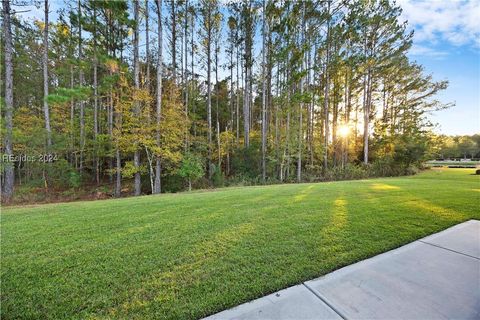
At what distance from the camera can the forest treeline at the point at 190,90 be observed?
9.22 meters

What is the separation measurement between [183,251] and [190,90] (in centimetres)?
1469

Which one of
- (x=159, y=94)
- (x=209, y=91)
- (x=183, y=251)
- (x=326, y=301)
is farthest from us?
(x=209, y=91)

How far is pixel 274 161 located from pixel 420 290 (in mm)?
10608

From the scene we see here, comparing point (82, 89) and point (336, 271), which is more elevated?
point (82, 89)

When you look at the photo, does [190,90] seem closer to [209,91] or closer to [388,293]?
[209,91]

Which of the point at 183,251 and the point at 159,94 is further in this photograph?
the point at 159,94

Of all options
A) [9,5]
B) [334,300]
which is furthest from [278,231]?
[9,5]

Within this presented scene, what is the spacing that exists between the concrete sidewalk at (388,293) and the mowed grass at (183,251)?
0.11 metres

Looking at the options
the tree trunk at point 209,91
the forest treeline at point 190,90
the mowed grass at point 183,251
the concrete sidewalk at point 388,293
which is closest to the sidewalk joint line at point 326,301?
the concrete sidewalk at point 388,293

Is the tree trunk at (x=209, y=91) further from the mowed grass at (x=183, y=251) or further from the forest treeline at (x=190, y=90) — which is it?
the mowed grass at (x=183, y=251)

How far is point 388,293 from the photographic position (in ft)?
5.05

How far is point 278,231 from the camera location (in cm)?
268

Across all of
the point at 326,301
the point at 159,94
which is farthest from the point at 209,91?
the point at 326,301

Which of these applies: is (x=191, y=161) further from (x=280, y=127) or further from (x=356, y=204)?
(x=356, y=204)
